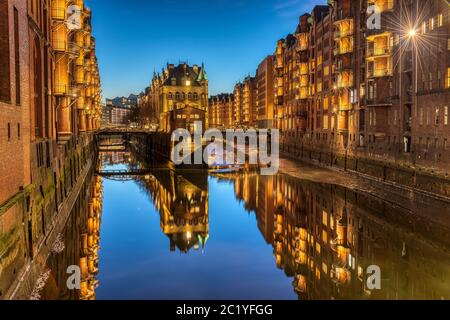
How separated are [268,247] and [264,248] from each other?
24 centimetres

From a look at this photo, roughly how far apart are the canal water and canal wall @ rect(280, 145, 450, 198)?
8.31 feet

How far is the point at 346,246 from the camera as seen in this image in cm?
2205

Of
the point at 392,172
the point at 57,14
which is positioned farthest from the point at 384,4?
the point at 57,14

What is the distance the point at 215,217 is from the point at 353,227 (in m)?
8.74

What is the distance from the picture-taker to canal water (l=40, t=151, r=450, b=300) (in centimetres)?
1664

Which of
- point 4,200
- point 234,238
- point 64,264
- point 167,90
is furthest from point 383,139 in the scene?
point 167,90

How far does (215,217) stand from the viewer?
29.9 m

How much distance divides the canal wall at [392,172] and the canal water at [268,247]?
253 cm

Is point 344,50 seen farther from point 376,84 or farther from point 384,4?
point 384,4

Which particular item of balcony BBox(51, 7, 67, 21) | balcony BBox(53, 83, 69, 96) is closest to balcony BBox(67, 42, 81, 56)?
balcony BBox(53, 83, 69, 96)

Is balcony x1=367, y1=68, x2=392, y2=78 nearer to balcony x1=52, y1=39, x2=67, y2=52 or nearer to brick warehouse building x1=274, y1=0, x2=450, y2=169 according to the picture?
brick warehouse building x1=274, y1=0, x2=450, y2=169

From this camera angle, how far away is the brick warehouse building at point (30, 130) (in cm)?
1423

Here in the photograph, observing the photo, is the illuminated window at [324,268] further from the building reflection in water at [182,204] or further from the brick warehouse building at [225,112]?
the brick warehouse building at [225,112]

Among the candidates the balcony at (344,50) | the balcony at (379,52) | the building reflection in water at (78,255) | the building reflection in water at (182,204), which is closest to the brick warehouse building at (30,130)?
the building reflection in water at (78,255)
